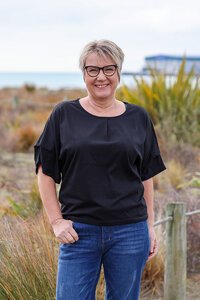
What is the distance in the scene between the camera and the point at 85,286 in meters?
2.85

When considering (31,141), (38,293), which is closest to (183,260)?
(38,293)

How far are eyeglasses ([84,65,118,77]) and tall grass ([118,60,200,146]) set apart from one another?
748 centimetres

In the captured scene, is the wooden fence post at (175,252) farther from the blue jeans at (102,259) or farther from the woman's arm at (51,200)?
the woman's arm at (51,200)

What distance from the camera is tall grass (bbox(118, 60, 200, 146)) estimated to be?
10367mm

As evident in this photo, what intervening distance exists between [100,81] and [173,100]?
7992 millimetres

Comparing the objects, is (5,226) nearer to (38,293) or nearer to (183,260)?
(38,293)

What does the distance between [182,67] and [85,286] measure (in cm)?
841

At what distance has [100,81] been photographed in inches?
112

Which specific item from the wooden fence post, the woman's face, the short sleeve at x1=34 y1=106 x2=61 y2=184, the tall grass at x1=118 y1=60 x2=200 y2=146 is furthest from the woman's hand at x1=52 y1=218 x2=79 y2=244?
the tall grass at x1=118 y1=60 x2=200 y2=146

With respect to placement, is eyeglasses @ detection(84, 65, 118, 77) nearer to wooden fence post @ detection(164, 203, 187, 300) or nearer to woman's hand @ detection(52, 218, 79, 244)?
woman's hand @ detection(52, 218, 79, 244)

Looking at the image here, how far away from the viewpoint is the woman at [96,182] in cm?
278

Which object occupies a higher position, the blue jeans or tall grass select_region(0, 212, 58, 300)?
the blue jeans

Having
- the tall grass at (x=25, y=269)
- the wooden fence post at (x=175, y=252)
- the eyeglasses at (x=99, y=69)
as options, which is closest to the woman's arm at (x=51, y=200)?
the eyeglasses at (x=99, y=69)

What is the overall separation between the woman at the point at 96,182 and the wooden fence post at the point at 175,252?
1.06 m
